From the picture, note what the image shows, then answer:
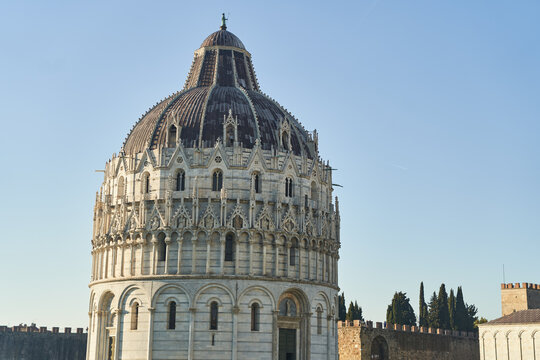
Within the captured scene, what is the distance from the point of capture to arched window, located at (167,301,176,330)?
2331 inches

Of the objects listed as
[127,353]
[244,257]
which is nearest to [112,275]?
[127,353]

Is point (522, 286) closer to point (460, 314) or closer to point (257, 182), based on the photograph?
point (460, 314)

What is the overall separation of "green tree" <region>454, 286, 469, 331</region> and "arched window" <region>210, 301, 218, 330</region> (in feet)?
176

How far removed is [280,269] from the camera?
61.2 m

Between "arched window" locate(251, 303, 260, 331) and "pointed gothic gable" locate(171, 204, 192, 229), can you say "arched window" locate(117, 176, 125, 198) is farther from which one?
"arched window" locate(251, 303, 260, 331)

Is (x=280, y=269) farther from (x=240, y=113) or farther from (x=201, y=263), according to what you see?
(x=240, y=113)

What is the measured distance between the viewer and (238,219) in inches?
2387

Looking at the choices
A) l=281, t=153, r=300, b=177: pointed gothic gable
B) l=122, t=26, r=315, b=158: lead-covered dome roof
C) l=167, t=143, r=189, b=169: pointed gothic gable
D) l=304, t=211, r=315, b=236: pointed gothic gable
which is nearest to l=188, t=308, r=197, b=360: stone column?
l=304, t=211, r=315, b=236: pointed gothic gable

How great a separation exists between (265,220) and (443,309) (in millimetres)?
50410

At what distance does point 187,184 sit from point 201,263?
6.54 m

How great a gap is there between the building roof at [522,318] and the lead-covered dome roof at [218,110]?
31.7 m

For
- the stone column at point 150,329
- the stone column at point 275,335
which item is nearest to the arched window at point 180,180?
the stone column at point 150,329

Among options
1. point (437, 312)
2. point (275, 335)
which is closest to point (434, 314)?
point (437, 312)

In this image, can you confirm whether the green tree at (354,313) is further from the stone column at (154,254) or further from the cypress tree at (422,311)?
the stone column at (154,254)
